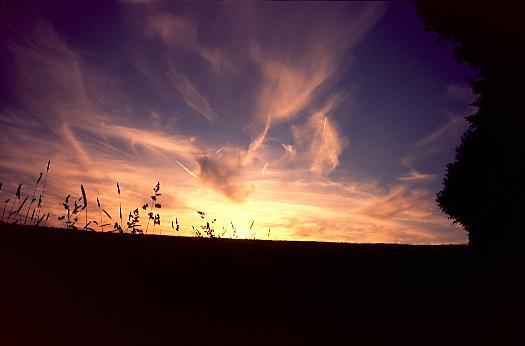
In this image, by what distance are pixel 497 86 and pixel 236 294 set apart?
5.81 m

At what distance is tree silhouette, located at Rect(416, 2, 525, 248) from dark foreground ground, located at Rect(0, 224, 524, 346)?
244 centimetres

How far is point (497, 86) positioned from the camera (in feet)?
20.8

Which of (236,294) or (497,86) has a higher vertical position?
(497,86)

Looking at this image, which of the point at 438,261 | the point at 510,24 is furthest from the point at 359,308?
the point at 510,24

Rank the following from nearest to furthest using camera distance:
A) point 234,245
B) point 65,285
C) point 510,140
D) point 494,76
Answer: point 65,285 < point 234,245 < point 510,140 < point 494,76

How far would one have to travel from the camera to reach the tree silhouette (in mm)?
5879

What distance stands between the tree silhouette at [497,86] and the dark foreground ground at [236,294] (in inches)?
96.2

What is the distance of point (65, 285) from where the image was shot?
2721mm

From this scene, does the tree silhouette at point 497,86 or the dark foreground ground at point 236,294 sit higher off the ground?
the tree silhouette at point 497,86

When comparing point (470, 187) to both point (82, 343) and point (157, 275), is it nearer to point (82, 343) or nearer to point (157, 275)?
point (157, 275)

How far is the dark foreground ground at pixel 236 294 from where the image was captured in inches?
101

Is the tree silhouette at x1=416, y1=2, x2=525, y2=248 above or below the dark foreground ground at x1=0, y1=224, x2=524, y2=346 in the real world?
above

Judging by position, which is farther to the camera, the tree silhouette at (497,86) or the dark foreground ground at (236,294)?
the tree silhouette at (497,86)

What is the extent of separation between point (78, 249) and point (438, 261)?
3.17 metres
